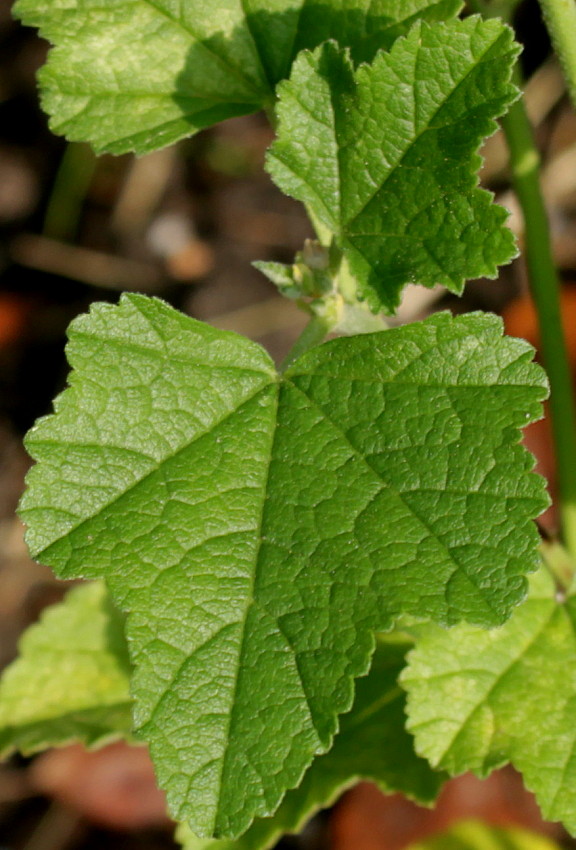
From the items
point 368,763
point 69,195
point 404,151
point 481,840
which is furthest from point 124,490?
point 69,195

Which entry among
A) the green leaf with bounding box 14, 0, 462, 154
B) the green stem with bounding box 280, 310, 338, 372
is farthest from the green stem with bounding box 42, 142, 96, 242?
the green stem with bounding box 280, 310, 338, 372

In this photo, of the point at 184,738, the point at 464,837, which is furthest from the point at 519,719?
the point at 464,837

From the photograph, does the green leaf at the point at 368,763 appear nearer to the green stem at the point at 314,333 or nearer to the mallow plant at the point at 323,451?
the mallow plant at the point at 323,451

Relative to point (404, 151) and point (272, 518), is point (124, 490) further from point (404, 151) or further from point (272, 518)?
point (404, 151)

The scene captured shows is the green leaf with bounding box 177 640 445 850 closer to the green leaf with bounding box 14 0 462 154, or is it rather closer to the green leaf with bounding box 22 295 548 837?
the green leaf with bounding box 22 295 548 837

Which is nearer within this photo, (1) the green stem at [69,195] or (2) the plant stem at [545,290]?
(2) the plant stem at [545,290]

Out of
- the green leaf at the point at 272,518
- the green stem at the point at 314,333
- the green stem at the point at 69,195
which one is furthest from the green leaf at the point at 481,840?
the green stem at the point at 69,195
